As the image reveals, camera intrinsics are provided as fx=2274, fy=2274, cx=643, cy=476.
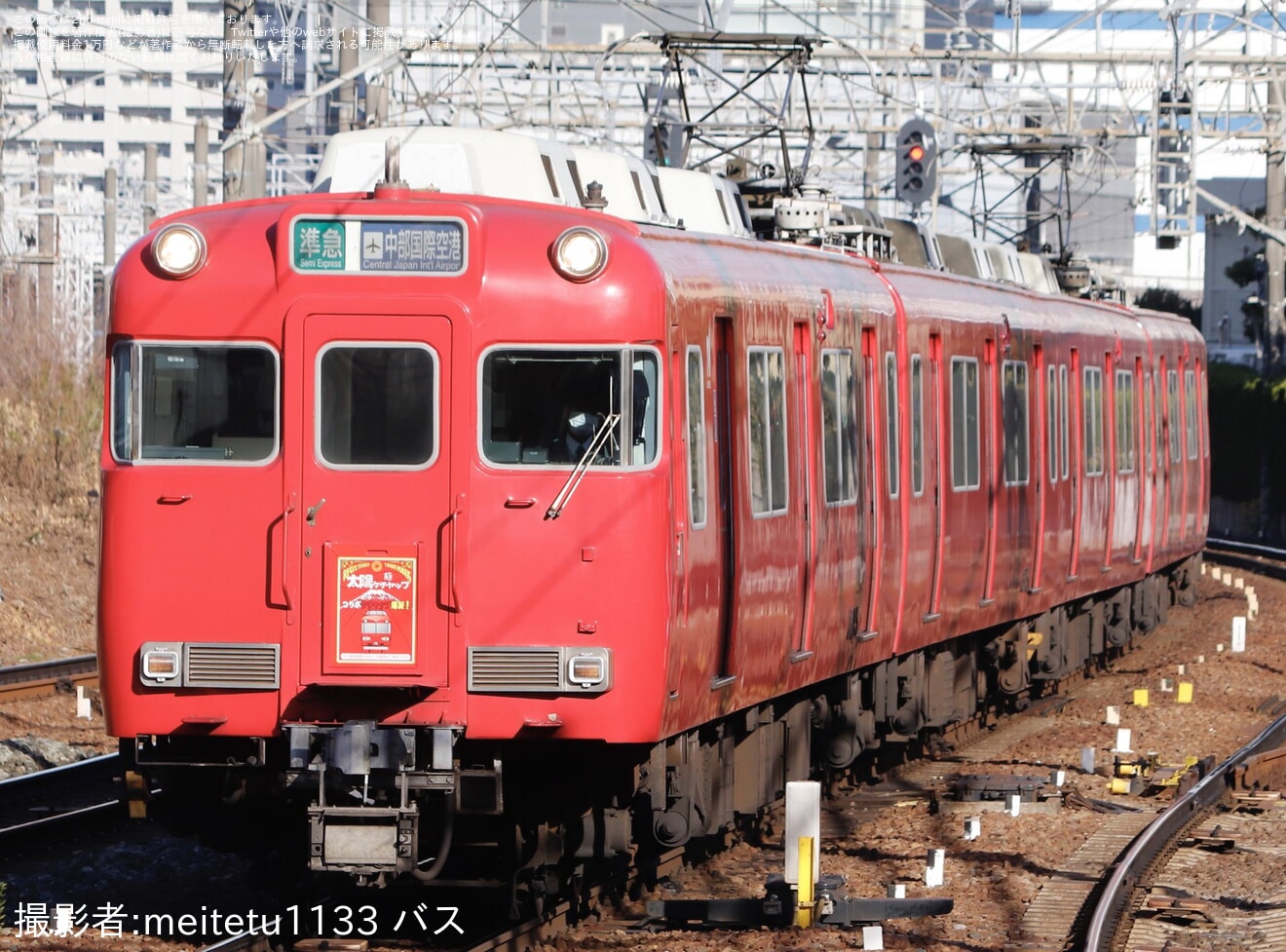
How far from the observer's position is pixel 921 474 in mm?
13211

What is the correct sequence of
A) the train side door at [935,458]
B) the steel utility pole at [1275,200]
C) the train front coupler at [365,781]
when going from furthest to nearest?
the steel utility pole at [1275,200]
the train side door at [935,458]
the train front coupler at [365,781]

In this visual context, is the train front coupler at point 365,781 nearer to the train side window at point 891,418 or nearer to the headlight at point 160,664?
the headlight at point 160,664

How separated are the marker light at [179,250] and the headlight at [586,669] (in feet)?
6.87

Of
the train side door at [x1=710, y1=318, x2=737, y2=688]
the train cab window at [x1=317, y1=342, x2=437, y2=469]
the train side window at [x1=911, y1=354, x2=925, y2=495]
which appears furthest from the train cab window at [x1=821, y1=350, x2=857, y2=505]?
the train cab window at [x1=317, y1=342, x2=437, y2=469]

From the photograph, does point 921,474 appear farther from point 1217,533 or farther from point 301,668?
point 1217,533

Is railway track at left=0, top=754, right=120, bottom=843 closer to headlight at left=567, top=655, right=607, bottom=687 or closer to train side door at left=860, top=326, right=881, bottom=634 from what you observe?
headlight at left=567, top=655, right=607, bottom=687

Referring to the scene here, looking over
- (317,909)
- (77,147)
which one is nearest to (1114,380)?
(317,909)

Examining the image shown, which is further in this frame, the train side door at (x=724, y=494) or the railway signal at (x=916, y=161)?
the railway signal at (x=916, y=161)

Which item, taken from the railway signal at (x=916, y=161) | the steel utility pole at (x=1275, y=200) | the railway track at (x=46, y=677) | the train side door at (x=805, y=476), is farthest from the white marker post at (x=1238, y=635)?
the steel utility pole at (x=1275, y=200)

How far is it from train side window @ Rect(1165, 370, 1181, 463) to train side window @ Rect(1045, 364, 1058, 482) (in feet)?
19.5

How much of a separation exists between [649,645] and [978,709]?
9289 mm

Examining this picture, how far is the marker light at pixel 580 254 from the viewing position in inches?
338

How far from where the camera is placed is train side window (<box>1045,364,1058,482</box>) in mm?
16969

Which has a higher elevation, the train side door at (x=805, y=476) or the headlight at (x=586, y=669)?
the train side door at (x=805, y=476)
